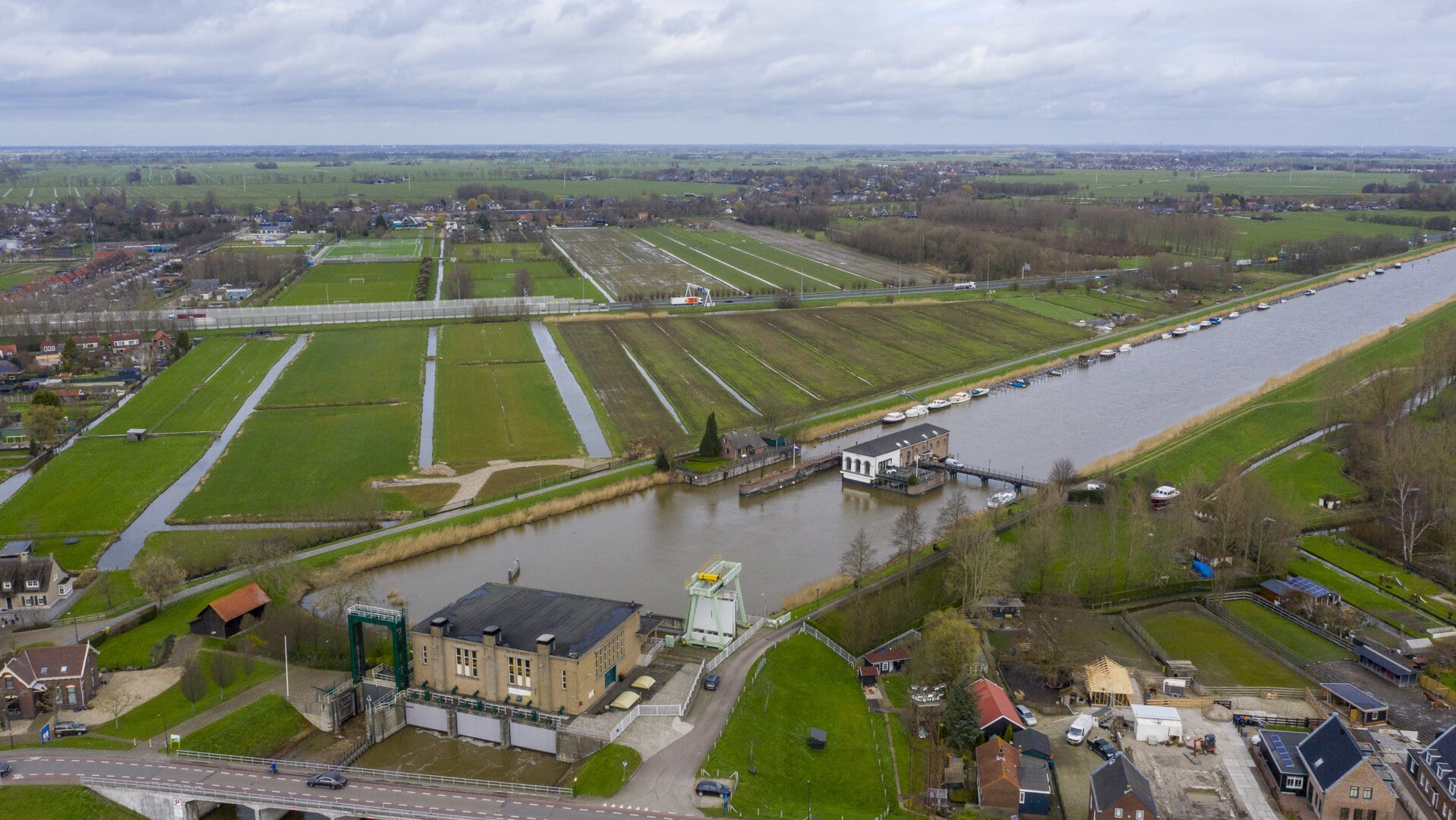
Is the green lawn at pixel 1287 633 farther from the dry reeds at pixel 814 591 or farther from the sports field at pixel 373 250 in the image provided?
the sports field at pixel 373 250

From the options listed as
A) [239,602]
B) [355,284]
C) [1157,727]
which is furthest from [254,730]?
[355,284]

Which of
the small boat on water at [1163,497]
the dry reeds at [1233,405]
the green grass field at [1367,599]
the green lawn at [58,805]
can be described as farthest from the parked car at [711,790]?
the dry reeds at [1233,405]

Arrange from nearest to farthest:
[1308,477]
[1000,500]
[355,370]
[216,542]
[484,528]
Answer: [216,542] → [484,528] → [1000,500] → [1308,477] → [355,370]

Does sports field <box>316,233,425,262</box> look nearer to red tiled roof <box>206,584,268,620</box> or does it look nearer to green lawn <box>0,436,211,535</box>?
green lawn <box>0,436,211,535</box>

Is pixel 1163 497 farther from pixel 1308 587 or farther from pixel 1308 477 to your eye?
pixel 1308 587

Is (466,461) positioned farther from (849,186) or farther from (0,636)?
(849,186)

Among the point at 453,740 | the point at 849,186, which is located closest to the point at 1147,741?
the point at 453,740

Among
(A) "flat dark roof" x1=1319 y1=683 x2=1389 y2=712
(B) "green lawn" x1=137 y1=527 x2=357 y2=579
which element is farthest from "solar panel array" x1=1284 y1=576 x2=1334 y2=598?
(B) "green lawn" x1=137 y1=527 x2=357 y2=579
